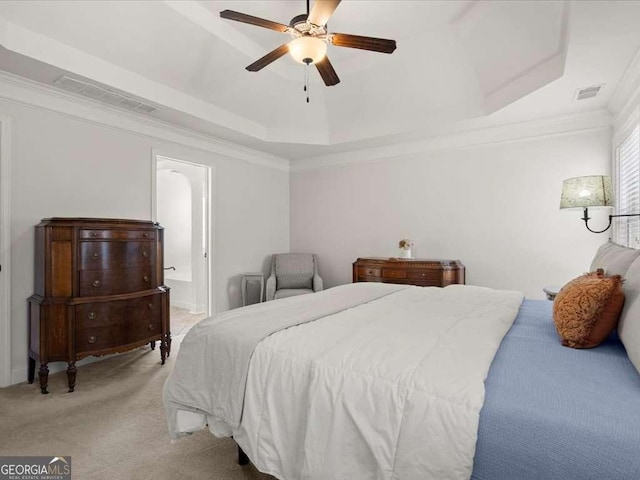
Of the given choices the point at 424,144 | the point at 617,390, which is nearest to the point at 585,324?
the point at 617,390

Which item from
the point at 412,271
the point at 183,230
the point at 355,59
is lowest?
the point at 412,271

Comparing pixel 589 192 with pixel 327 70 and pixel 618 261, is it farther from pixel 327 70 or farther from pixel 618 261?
pixel 327 70

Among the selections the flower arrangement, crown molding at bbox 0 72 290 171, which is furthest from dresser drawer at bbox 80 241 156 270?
the flower arrangement

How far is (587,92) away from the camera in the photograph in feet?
10.4

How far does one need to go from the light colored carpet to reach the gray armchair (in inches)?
88.8

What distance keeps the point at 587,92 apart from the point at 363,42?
2332 mm

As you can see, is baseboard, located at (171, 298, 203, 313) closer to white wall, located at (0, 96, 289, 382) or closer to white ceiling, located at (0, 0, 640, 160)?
white wall, located at (0, 96, 289, 382)

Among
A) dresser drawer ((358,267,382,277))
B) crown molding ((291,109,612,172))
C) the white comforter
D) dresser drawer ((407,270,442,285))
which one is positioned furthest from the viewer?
dresser drawer ((358,267,382,277))

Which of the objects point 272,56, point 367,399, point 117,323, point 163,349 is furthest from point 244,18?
point 163,349

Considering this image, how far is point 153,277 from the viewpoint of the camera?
338 cm

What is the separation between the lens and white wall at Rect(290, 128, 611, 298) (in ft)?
12.5

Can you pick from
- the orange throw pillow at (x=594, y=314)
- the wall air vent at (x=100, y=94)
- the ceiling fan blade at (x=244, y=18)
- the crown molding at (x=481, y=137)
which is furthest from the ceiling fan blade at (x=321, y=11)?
the crown molding at (x=481, y=137)

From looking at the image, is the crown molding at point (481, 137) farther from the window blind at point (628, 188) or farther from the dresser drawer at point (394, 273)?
the dresser drawer at point (394, 273)

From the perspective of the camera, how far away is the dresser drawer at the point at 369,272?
441 centimetres
